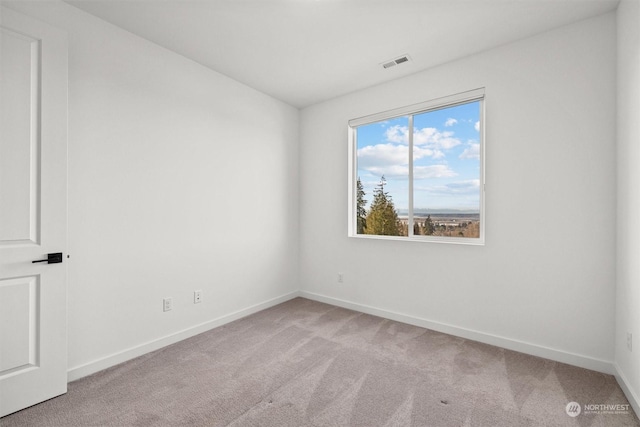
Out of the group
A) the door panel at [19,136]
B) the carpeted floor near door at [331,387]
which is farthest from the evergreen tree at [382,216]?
the door panel at [19,136]

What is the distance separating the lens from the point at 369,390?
1.97 meters

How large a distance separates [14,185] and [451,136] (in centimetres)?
348

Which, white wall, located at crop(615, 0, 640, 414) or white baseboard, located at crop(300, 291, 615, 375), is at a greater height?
white wall, located at crop(615, 0, 640, 414)

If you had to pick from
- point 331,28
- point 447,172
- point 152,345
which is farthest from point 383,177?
point 152,345

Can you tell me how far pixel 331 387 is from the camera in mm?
1996

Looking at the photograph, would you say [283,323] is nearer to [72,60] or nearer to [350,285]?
[350,285]

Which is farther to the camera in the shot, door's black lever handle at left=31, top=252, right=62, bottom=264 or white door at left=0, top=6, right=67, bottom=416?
door's black lever handle at left=31, top=252, right=62, bottom=264

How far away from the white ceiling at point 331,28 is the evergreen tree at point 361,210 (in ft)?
4.49

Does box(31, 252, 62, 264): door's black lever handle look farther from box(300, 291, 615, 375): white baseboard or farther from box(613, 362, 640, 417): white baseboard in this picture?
box(613, 362, 640, 417): white baseboard

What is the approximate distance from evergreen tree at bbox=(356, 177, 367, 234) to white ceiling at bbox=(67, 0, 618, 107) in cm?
137

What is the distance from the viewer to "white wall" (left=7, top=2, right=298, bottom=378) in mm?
2133

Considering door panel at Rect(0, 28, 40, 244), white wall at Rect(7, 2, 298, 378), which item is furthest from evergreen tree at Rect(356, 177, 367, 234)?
door panel at Rect(0, 28, 40, 244)

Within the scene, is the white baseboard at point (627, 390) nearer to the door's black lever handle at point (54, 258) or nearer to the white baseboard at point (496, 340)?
the white baseboard at point (496, 340)

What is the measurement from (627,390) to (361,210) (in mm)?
2624
